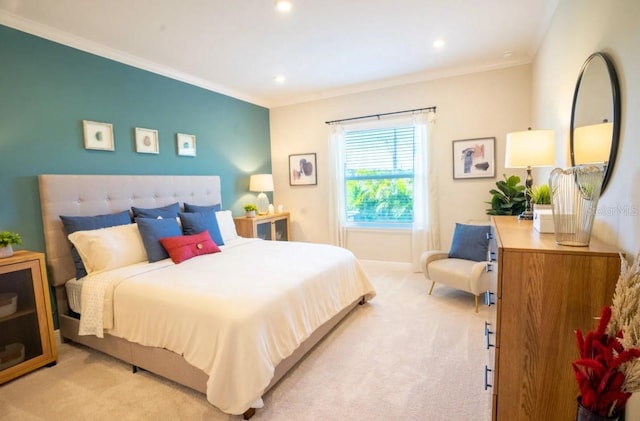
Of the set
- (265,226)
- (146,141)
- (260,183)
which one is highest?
(146,141)

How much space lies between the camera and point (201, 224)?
335 centimetres

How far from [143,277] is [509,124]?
168 inches

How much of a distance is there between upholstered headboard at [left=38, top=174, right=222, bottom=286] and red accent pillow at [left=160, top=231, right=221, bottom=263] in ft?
2.43

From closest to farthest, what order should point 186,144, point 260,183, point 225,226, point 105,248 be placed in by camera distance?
point 105,248
point 225,226
point 186,144
point 260,183

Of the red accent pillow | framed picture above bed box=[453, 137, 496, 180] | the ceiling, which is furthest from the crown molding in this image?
framed picture above bed box=[453, 137, 496, 180]

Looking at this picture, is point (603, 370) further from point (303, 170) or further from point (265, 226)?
point (303, 170)

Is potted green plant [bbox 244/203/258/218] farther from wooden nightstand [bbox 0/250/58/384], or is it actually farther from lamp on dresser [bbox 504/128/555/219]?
lamp on dresser [bbox 504/128/555/219]

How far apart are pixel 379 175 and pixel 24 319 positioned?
4.14 metres

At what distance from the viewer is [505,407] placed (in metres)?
1.37

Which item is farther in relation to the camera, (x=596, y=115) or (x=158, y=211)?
(x=158, y=211)

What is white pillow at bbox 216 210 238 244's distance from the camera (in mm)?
3756

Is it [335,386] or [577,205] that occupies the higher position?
[577,205]

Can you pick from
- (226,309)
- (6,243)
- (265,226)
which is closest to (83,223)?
(6,243)

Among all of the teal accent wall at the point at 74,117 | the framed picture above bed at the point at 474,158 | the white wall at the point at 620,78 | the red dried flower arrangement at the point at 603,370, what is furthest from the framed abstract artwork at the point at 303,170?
the red dried flower arrangement at the point at 603,370
